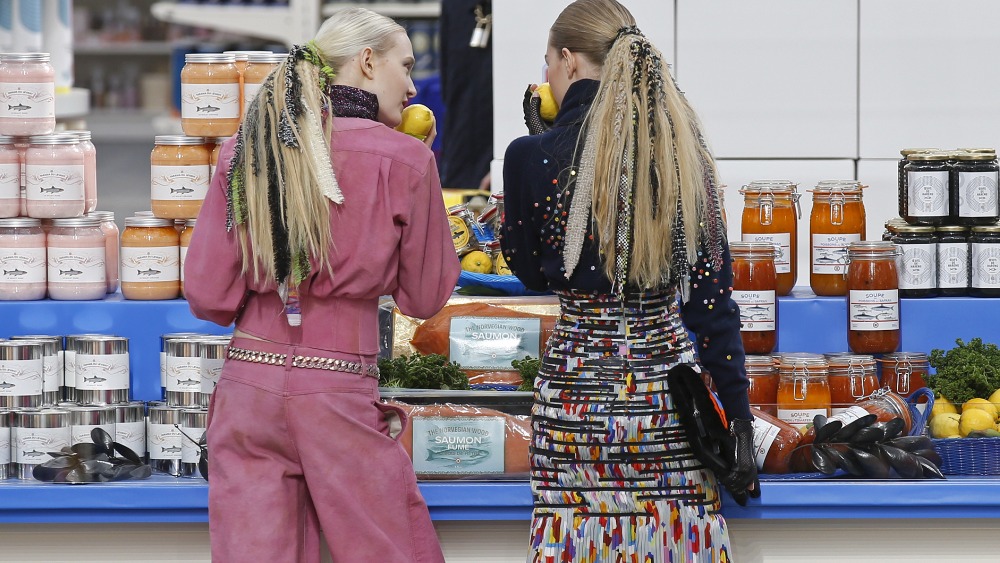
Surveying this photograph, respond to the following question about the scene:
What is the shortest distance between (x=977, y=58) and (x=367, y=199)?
9.12ft

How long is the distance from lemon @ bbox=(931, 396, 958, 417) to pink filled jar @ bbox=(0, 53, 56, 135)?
6.67 ft

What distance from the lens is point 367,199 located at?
7.09ft

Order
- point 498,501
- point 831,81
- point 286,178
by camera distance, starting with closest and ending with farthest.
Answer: point 286,178 → point 498,501 → point 831,81

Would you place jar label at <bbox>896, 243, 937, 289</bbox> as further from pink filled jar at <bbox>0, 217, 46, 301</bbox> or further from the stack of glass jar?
pink filled jar at <bbox>0, 217, 46, 301</bbox>

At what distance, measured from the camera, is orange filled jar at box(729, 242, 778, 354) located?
111 inches

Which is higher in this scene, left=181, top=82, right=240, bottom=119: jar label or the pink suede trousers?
left=181, top=82, right=240, bottom=119: jar label

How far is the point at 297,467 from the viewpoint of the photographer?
Answer: 2.22m

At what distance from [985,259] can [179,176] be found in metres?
1.83

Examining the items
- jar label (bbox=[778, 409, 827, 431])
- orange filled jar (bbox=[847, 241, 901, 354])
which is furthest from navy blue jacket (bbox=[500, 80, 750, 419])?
orange filled jar (bbox=[847, 241, 901, 354])

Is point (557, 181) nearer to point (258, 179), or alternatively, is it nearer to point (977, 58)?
point (258, 179)

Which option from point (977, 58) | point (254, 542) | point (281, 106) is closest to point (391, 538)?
point (254, 542)

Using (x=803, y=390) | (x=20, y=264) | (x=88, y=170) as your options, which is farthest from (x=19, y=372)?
(x=803, y=390)

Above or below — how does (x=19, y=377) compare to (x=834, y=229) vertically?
below

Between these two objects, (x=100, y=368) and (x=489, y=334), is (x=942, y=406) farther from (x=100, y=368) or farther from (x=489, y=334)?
(x=100, y=368)
